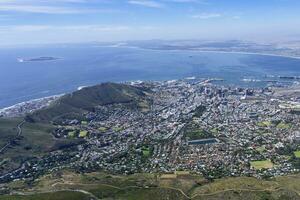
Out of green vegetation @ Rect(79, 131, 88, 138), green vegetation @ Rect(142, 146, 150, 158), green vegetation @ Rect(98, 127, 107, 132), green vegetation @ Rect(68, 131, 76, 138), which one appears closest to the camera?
green vegetation @ Rect(142, 146, 150, 158)

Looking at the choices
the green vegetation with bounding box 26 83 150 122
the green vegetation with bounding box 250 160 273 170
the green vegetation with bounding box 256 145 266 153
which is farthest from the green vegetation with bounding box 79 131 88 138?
the green vegetation with bounding box 250 160 273 170

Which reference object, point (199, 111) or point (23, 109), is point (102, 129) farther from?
point (23, 109)

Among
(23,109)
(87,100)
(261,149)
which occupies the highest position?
(87,100)

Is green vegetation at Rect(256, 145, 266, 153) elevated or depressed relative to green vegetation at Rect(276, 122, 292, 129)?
depressed

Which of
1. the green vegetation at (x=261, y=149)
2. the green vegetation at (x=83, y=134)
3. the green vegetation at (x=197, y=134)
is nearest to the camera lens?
the green vegetation at (x=261, y=149)

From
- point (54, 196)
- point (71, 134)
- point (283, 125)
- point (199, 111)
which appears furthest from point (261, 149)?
point (71, 134)

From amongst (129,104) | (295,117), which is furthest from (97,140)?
(295,117)

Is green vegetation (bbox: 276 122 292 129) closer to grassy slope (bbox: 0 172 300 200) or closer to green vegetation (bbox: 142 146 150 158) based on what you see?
grassy slope (bbox: 0 172 300 200)

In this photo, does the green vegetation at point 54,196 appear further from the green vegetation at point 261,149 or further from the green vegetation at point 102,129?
the green vegetation at point 102,129

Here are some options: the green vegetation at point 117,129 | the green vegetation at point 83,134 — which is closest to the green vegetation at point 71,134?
the green vegetation at point 83,134

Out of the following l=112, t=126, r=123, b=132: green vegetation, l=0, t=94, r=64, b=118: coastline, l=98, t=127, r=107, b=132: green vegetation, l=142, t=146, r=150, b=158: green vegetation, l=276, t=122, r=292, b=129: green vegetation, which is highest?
l=276, t=122, r=292, b=129: green vegetation
